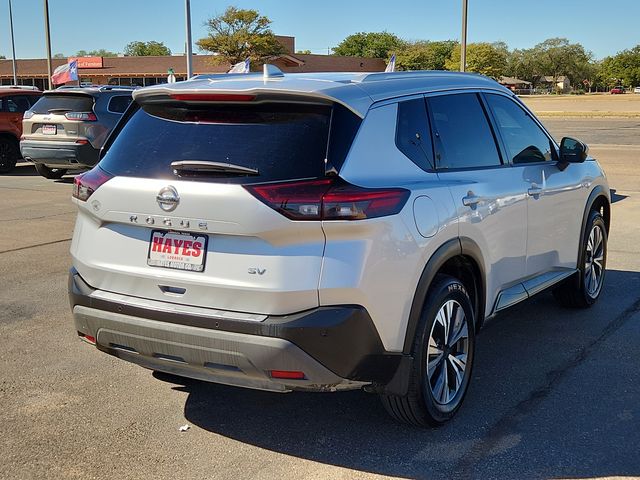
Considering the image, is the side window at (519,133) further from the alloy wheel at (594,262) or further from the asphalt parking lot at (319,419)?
the asphalt parking lot at (319,419)

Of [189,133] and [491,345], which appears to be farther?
[491,345]

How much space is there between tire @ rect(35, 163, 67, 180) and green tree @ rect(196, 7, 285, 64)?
191ft

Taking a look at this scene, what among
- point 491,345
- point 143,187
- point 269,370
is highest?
point 143,187

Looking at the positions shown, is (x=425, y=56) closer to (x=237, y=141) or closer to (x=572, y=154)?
(x=572, y=154)

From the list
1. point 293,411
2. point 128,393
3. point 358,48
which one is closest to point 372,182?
point 293,411

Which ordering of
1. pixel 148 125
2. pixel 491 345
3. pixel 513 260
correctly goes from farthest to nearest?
1. pixel 491 345
2. pixel 513 260
3. pixel 148 125

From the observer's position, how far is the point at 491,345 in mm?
5352

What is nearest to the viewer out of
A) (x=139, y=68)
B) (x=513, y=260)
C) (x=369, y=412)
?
(x=369, y=412)

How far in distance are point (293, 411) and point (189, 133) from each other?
167 cm

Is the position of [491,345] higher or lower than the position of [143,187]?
lower

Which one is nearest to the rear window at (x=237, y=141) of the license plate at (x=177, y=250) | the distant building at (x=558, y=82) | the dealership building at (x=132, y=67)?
the license plate at (x=177, y=250)

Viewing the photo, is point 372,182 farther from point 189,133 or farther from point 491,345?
point 491,345

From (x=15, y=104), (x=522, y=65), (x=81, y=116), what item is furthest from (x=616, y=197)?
(x=522, y=65)

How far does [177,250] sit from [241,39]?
73.8 meters
